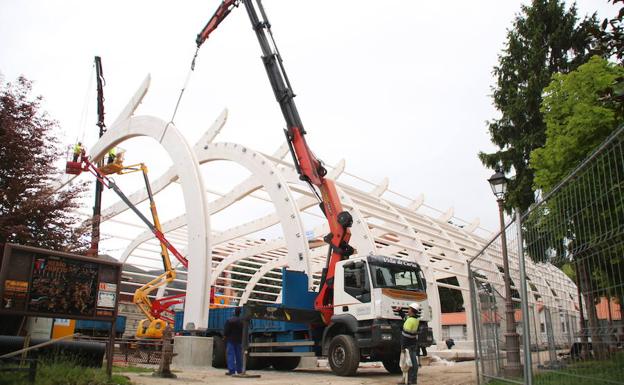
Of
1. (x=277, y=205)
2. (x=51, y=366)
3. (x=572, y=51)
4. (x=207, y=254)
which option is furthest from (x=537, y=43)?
(x=51, y=366)

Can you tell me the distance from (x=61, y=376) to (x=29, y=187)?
153 inches

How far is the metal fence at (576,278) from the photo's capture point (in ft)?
12.9

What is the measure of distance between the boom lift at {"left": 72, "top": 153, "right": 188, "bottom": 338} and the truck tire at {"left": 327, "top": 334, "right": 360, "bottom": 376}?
1180 cm

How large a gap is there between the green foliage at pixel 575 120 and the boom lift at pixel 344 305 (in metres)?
4.08

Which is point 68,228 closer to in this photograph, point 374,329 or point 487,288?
point 374,329

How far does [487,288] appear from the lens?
892 centimetres

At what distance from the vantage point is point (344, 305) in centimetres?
1247

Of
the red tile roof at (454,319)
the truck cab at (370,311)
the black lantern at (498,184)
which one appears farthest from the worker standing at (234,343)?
the red tile roof at (454,319)

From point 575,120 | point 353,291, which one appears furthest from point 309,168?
point 575,120

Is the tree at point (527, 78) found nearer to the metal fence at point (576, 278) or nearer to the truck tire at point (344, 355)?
the truck tire at point (344, 355)

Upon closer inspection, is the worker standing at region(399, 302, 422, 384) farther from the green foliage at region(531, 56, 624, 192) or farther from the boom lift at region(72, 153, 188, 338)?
the boom lift at region(72, 153, 188, 338)

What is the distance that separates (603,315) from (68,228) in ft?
30.1

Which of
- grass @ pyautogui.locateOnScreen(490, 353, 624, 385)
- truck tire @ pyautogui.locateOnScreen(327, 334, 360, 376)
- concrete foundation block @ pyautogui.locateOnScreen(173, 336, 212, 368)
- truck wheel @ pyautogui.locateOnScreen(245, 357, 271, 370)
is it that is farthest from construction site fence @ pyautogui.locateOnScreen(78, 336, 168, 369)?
grass @ pyautogui.locateOnScreen(490, 353, 624, 385)

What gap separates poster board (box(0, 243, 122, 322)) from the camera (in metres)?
7.26
